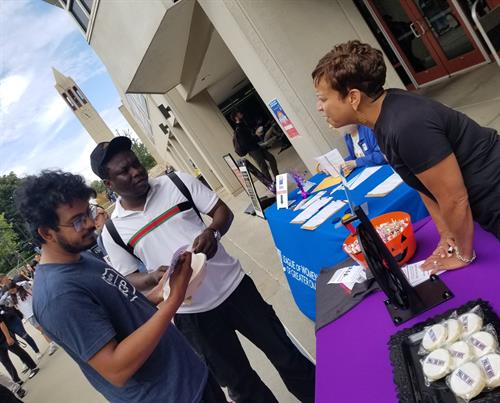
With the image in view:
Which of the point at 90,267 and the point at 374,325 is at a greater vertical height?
the point at 90,267

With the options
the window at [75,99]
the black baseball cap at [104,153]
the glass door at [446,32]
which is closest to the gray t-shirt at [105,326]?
the black baseball cap at [104,153]

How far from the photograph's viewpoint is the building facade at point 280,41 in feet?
16.6

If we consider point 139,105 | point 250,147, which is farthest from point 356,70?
point 139,105

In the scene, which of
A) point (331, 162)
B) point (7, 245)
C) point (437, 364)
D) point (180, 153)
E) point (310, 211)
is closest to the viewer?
point (437, 364)

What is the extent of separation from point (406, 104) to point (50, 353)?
9066 mm

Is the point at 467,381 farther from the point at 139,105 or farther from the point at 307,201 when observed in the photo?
the point at 139,105

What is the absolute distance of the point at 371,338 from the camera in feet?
4.92

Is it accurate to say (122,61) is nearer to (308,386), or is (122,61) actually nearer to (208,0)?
(208,0)

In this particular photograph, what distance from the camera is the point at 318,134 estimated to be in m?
5.18

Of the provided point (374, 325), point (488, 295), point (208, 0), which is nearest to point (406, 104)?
point (488, 295)

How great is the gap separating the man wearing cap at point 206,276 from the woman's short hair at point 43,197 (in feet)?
2.41

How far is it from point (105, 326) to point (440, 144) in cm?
141

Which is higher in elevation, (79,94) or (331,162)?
(79,94)

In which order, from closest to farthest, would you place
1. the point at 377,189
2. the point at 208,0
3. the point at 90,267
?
the point at 90,267
the point at 377,189
the point at 208,0
